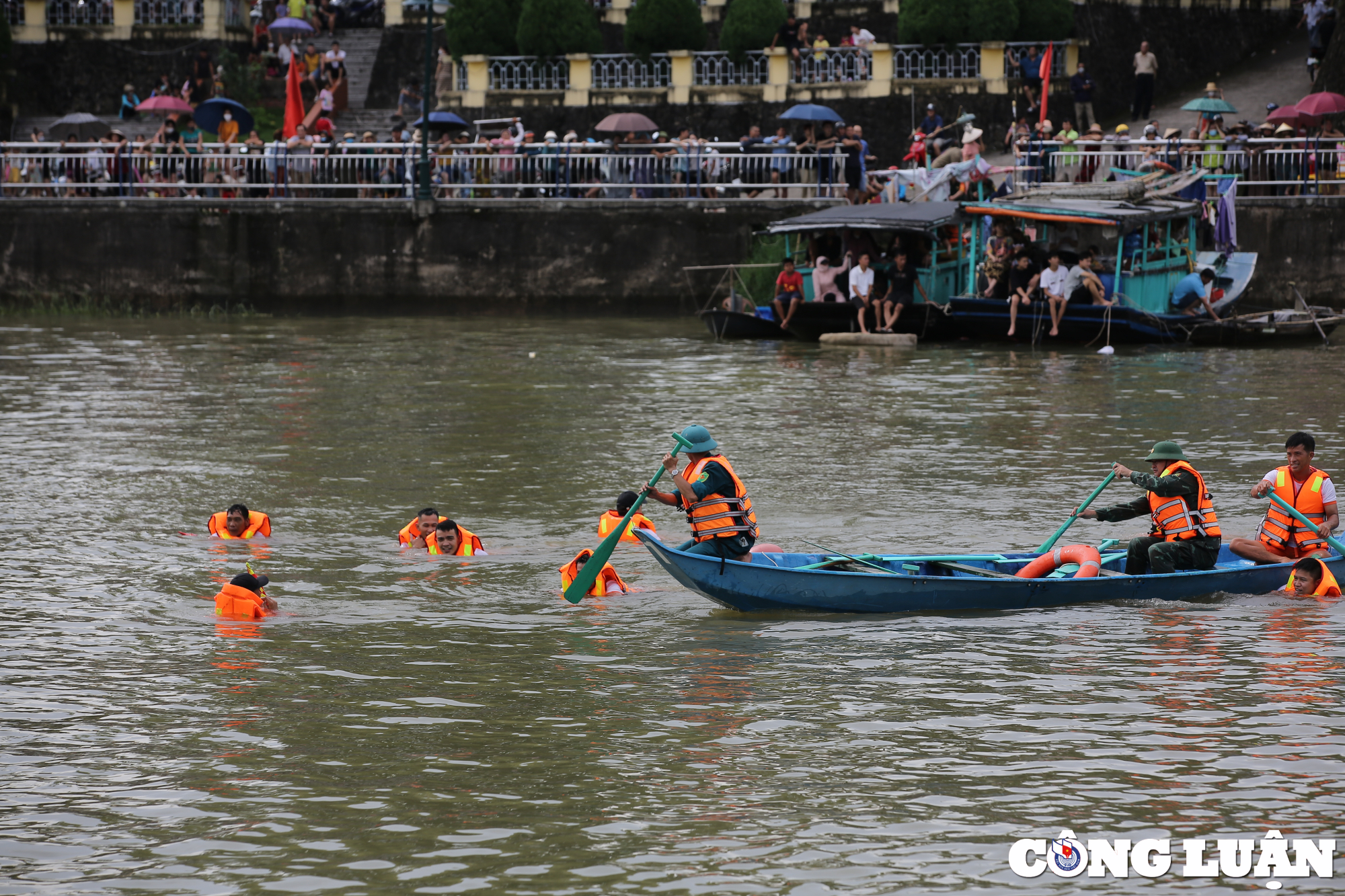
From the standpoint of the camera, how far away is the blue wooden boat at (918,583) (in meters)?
11.7

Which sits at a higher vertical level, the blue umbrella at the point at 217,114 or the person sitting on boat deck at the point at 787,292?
the blue umbrella at the point at 217,114

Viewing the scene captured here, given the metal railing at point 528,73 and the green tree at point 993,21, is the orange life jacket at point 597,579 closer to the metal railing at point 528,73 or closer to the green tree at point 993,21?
the green tree at point 993,21

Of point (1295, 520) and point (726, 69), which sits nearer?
point (1295, 520)

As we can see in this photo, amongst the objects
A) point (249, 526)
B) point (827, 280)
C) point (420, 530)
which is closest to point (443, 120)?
point (827, 280)

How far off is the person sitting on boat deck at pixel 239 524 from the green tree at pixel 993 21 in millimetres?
23908

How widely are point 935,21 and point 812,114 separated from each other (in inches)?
217

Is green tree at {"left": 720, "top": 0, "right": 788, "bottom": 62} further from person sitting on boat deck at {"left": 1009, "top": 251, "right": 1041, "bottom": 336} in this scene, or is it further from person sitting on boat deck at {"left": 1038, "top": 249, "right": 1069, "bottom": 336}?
person sitting on boat deck at {"left": 1038, "top": 249, "right": 1069, "bottom": 336}

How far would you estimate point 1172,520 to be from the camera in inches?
483

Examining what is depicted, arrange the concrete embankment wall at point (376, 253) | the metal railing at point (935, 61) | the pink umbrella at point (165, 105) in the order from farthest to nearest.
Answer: the metal railing at point (935, 61) → the pink umbrella at point (165, 105) → the concrete embankment wall at point (376, 253)

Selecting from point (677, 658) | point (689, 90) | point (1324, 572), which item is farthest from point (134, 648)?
point (689, 90)

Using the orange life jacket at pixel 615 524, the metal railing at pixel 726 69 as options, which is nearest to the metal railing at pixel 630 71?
the metal railing at pixel 726 69

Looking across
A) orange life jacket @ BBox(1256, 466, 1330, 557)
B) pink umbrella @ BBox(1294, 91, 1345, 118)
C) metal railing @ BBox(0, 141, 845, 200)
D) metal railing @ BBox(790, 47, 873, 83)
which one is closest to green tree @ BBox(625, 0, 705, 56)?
metal railing @ BBox(790, 47, 873, 83)

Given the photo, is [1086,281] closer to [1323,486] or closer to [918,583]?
[1323,486]

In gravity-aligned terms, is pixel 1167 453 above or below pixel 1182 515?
above
